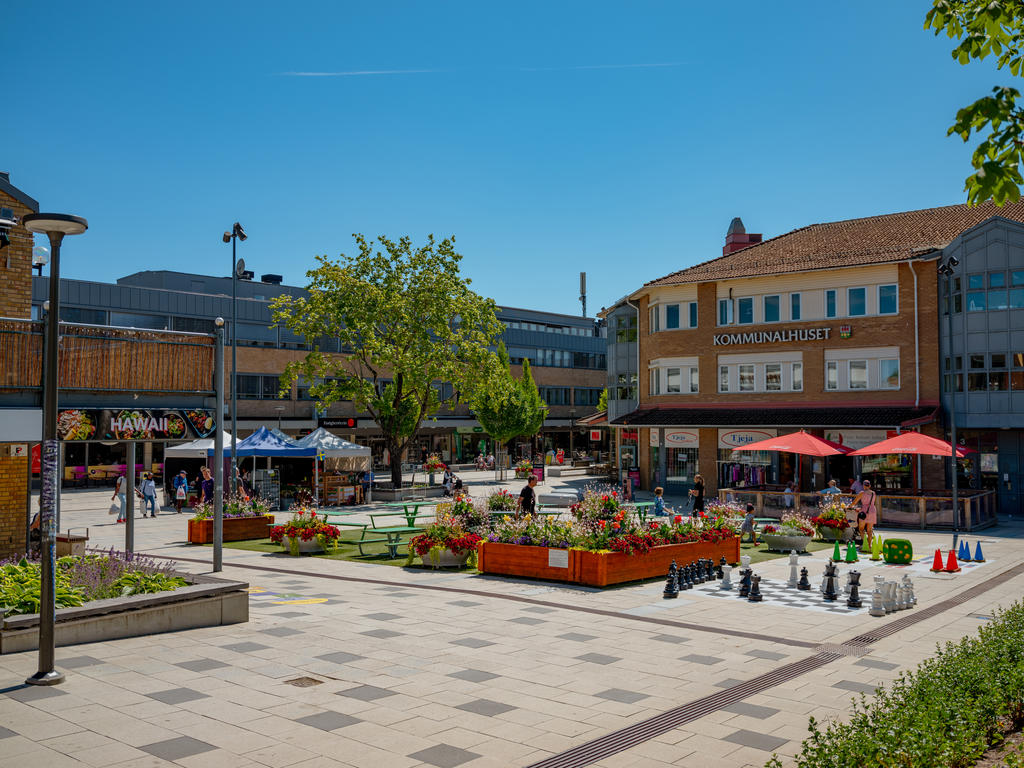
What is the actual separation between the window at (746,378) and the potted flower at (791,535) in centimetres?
1767

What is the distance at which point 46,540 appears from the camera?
31.4 ft

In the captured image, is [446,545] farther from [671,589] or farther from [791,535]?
[791,535]

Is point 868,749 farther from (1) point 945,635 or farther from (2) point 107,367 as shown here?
(2) point 107,367

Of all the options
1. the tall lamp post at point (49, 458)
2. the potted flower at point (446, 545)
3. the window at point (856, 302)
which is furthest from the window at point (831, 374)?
the tall lamp post at point (49, 458)

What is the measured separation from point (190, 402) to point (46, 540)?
547 cm

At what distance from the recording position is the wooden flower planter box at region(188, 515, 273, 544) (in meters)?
25.0

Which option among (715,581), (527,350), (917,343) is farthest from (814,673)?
(527,350)

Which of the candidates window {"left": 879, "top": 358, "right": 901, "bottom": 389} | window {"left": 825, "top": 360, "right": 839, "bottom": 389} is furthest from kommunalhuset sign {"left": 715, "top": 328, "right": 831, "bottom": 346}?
window {"left": 879, "top": 358, "right": 901, "bottom": 389}

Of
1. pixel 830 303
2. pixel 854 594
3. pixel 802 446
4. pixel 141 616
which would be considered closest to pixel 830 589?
pixel 854 594

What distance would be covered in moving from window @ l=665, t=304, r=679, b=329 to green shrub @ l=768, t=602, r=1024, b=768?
114ft

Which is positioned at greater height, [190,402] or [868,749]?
[190,402]

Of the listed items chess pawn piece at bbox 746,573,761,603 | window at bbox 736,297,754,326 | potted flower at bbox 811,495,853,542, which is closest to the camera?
chess pawn piece at bbox 746,573,761,603

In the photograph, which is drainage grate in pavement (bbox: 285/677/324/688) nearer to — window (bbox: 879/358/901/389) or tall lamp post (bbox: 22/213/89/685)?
tall lamp post (bbox: 22/213/89/685)

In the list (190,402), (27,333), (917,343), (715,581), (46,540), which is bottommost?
(715,581)
